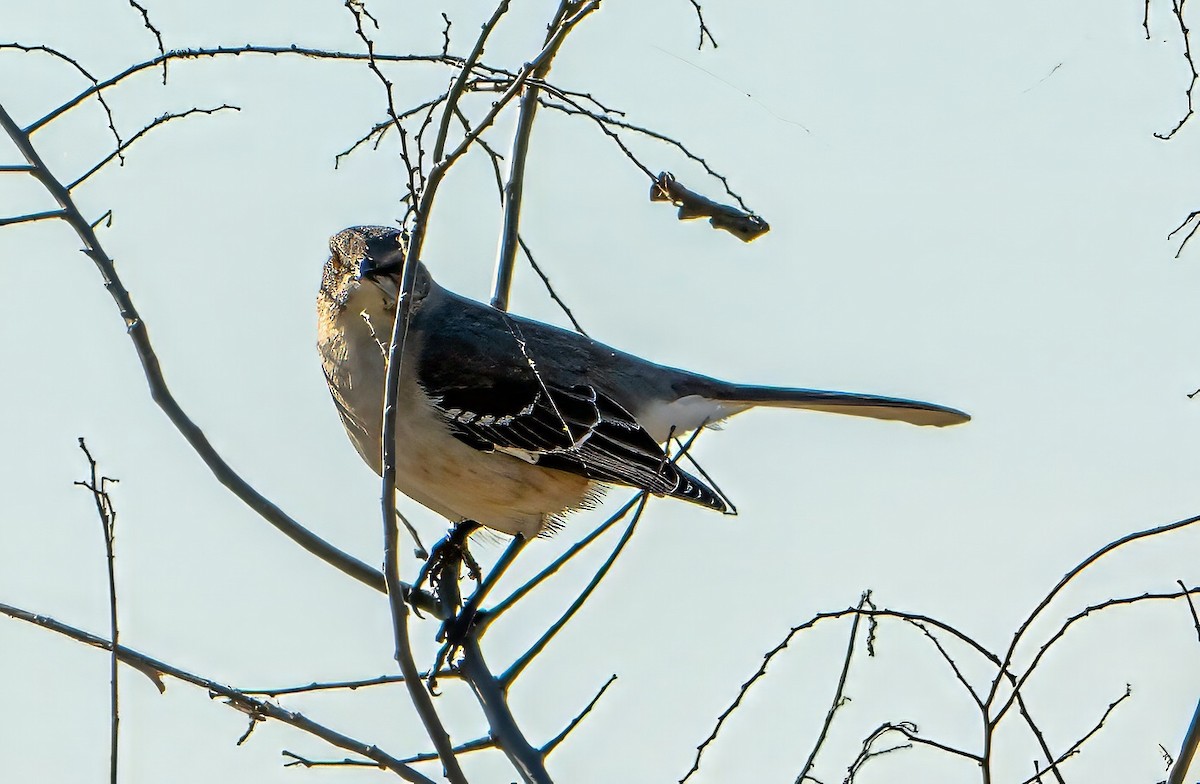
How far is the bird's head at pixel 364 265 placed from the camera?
194 inches

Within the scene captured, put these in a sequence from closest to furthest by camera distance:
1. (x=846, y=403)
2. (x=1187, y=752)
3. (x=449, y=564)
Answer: (x=1187, y=752) < (x=449, y=564) < (x=846, y=403)

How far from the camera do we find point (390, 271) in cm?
495

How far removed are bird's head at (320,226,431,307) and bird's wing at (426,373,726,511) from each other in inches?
18.2

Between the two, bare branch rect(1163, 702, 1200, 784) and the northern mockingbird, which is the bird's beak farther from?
bare branch rect(1163, 702, 1200, 784)

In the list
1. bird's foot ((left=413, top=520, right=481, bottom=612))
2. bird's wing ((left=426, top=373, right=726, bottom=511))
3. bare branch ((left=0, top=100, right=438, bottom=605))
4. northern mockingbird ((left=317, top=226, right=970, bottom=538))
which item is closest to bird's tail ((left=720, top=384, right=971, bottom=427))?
northern mockingbird ((left=317, top=226, right=970, bottom=538))

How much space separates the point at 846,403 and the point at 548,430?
1326mm

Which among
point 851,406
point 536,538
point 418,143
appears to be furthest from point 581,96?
point 851,406

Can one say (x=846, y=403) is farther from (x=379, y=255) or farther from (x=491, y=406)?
(x=379, y=255)

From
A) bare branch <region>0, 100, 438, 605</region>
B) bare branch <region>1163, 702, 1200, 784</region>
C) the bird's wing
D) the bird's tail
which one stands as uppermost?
the bird's tail

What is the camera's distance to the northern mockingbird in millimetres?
4641

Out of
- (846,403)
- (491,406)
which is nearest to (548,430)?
(491,406)

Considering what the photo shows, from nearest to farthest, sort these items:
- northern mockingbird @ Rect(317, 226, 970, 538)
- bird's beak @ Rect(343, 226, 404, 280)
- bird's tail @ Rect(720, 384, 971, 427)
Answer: northern mockingbird @ Rect(317, 226, 970, 538)
bird's beak @ Rect(343, 226, 404, 280)
bird's tail @ Rect(720, 384, 971, 427)

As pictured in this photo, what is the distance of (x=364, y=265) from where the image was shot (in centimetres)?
490

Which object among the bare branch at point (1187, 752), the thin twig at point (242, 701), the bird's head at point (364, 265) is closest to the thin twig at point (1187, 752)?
the bare branch at point (1187, 752)
